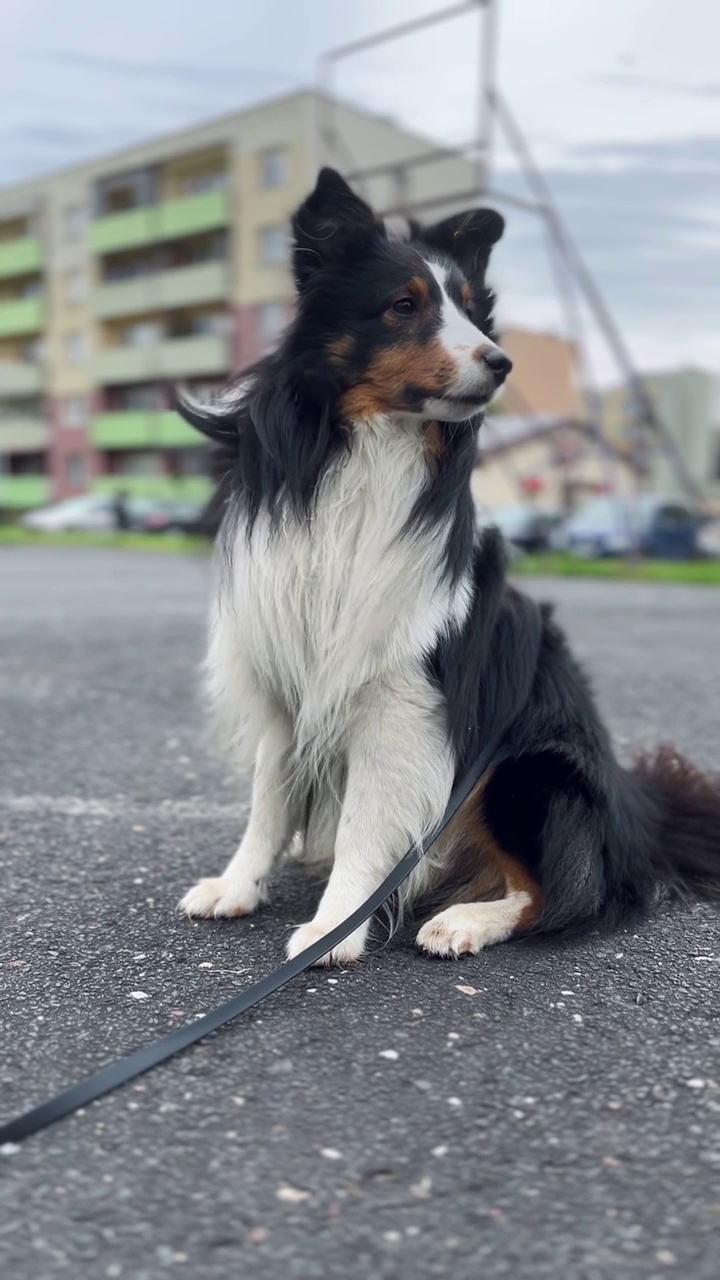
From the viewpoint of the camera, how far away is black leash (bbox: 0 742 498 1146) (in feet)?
6.52

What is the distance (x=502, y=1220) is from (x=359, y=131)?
42.6 meters

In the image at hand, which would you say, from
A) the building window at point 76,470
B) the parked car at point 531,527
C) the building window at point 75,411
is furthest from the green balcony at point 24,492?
the parked car at point 531,527

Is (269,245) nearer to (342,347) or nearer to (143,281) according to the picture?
(143,281)

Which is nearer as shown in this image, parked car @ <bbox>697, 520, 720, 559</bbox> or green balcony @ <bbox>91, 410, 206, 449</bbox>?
parked car @ <bbox>697, 520, 720, 559</bbox>

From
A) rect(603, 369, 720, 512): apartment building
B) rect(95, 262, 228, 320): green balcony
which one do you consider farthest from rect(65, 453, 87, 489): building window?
rect(603, 369, 720, 512): apartment building

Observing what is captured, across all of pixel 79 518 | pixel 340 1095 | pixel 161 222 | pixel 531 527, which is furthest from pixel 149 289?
pixel 340 1095

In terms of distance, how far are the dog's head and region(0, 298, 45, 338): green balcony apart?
176ft

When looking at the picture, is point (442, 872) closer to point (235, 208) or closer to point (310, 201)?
point (310, 201)

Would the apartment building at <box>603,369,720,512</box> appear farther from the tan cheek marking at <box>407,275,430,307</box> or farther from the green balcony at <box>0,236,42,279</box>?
the tan cheek marking at <box>407,275,430,307</box>

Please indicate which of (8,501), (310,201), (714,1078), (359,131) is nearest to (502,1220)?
(714,1078)

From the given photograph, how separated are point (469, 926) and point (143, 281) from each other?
47591 mm

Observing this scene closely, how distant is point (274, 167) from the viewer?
4112cm

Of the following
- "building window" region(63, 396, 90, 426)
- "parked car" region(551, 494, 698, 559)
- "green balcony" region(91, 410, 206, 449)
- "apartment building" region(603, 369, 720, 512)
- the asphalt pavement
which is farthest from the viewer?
"building window" region(63, 396, 90, 426)

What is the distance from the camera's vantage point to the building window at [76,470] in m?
51.2
